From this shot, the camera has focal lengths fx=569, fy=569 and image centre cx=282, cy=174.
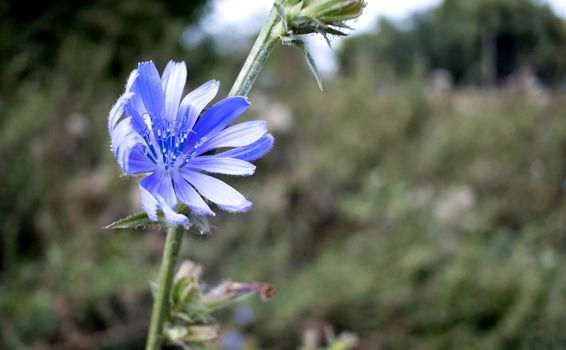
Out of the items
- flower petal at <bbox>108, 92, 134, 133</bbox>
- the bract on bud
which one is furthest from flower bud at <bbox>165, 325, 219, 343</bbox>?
the bract on bud

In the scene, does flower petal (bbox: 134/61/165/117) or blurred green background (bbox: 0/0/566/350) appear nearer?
flower petal (bbox: 134/61/165/117)

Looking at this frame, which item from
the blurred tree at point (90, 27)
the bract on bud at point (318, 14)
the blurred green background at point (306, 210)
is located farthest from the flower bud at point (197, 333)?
the blurred tree at point (90, 27)

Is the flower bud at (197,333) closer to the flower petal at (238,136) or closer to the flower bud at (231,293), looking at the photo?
the flower bud at (231,293)

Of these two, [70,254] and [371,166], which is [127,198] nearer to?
[70,254]

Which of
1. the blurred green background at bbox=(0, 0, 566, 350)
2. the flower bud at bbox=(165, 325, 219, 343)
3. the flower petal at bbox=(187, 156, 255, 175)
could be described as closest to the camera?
the flower petal at bbox=(187, 156, 255, 175)

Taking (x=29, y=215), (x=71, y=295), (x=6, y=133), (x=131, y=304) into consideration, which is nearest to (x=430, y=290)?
(x=131, y=304)

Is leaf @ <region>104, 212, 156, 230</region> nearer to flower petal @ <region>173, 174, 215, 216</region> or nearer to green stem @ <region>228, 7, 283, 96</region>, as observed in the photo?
flower petal @ <region>173, 174, 215, 216</region>

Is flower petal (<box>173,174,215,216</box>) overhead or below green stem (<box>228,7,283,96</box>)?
below

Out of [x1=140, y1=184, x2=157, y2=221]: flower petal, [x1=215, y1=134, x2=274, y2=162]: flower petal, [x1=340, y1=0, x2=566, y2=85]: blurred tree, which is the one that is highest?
[x1=340, y1=0, x2=566, y2=85]: blurred tree
